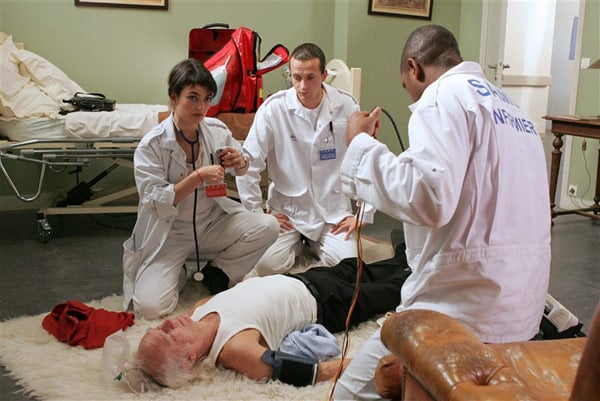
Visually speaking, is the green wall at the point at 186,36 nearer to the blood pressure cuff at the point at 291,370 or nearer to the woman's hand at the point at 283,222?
the woman's hand at the point at 283,222

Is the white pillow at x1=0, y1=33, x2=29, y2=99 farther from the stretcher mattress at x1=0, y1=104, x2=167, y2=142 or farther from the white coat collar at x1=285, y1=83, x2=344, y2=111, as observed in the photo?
the white coat collar at x1=285, y1=83, x2=344, y2=111

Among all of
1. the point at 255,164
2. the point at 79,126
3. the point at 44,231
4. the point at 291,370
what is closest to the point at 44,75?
the point at 79,126

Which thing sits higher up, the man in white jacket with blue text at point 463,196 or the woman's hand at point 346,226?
the man in white jacket with blue text at point 463,196

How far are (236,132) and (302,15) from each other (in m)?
1.63

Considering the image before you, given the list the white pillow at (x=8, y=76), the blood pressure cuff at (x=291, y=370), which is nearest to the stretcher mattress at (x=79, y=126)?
the white pillow at (x=8, y=76)

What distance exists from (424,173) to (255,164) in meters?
1.87

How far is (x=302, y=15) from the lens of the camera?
16.0 ft

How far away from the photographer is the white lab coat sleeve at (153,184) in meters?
2.45

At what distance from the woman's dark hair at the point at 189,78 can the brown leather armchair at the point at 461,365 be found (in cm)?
145

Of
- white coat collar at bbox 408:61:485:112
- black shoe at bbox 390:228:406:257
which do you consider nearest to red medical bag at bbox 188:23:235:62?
black shoe at bbox 390:228:406:257

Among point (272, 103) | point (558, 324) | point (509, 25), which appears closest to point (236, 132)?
point (272, 103)

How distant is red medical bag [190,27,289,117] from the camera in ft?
12.1

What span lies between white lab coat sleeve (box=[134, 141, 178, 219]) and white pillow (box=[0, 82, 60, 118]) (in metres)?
A: 1.22

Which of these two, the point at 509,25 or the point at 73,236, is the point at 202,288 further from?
the point at 509,25
